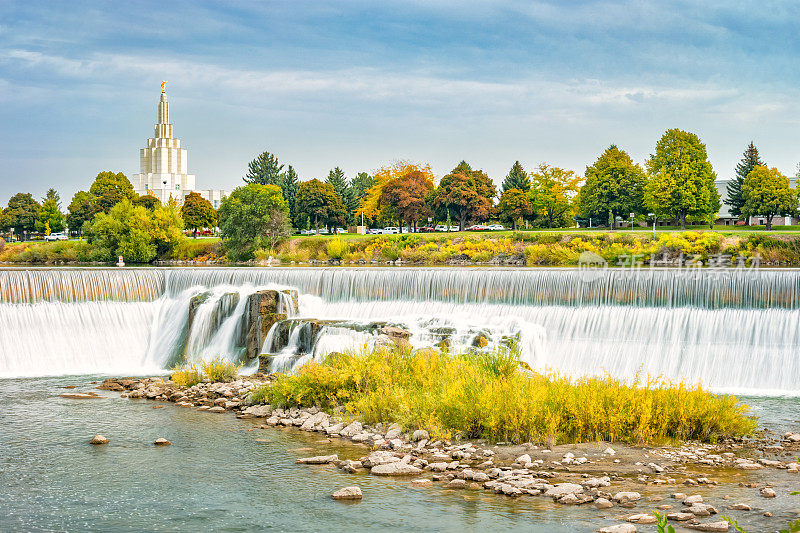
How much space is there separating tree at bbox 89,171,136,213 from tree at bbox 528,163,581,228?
38.6 meters

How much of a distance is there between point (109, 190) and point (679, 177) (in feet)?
185

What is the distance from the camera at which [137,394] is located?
1934 centimetres

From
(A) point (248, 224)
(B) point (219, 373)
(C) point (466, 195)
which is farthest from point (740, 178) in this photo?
(B) point (219, 373)

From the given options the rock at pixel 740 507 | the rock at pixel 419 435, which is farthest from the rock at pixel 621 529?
the rock at pixel 419 435

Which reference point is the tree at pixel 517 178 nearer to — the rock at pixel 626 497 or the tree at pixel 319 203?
the tree at pixel 319 203

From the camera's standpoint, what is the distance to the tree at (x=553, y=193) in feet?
231

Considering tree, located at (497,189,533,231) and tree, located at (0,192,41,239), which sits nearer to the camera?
tree, located at (497,189,533,231)

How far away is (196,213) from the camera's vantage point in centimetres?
7669

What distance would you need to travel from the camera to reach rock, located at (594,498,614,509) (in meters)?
10.6

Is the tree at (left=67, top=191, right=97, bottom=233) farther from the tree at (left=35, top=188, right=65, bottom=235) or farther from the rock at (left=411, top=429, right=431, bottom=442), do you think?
the rock at (left=411, top=429, right=431, bottom=442)

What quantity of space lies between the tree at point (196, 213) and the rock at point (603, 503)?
226ft

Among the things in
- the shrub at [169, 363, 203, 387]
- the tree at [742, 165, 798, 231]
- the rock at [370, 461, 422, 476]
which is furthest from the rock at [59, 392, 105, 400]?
the tree at [742, 165, 798, 231]

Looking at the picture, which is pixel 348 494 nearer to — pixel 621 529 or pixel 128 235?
pixel 621 529

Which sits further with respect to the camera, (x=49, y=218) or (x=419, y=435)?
(x=49, y=218)
